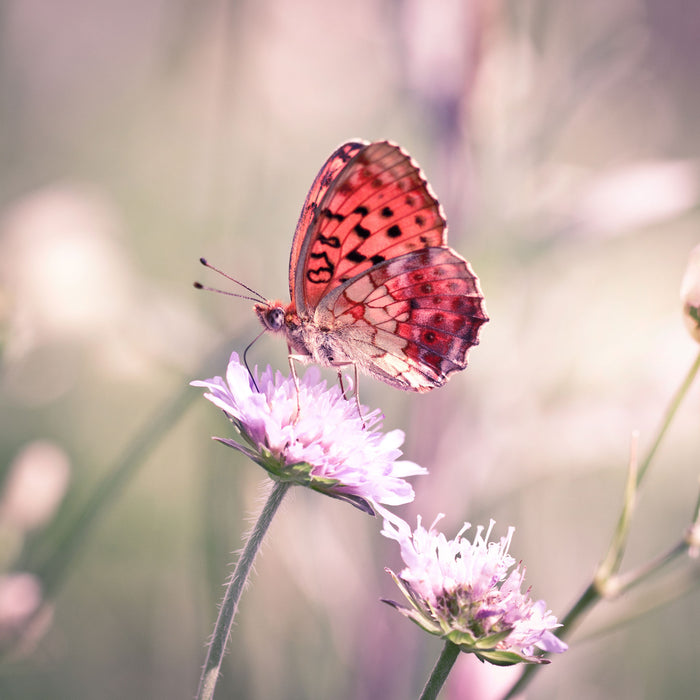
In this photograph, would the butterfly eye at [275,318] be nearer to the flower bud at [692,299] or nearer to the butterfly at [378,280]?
the butterfly at [378,280]

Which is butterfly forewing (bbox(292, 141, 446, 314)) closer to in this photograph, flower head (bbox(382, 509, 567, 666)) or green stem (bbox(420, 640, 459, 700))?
flower head (bbox(382, 509, 567, 666))

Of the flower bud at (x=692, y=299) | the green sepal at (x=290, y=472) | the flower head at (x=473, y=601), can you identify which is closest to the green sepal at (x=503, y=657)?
the flower head at (x=473, y=601)

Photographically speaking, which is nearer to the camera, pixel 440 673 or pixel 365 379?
pixel 440 673

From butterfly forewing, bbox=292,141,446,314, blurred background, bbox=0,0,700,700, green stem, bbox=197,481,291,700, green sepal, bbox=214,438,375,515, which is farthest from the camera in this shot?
blurred background, bbox=0,0,700,700

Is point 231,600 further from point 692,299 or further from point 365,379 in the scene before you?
point 365,379

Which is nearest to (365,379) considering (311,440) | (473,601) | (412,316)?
(412,316)

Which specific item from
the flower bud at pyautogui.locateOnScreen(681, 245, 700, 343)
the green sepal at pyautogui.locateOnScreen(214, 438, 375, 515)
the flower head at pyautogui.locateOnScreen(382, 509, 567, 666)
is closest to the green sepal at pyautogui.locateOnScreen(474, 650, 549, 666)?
the flower head at pyautogui.locateOnScreen(382, 509, 567, 666)
